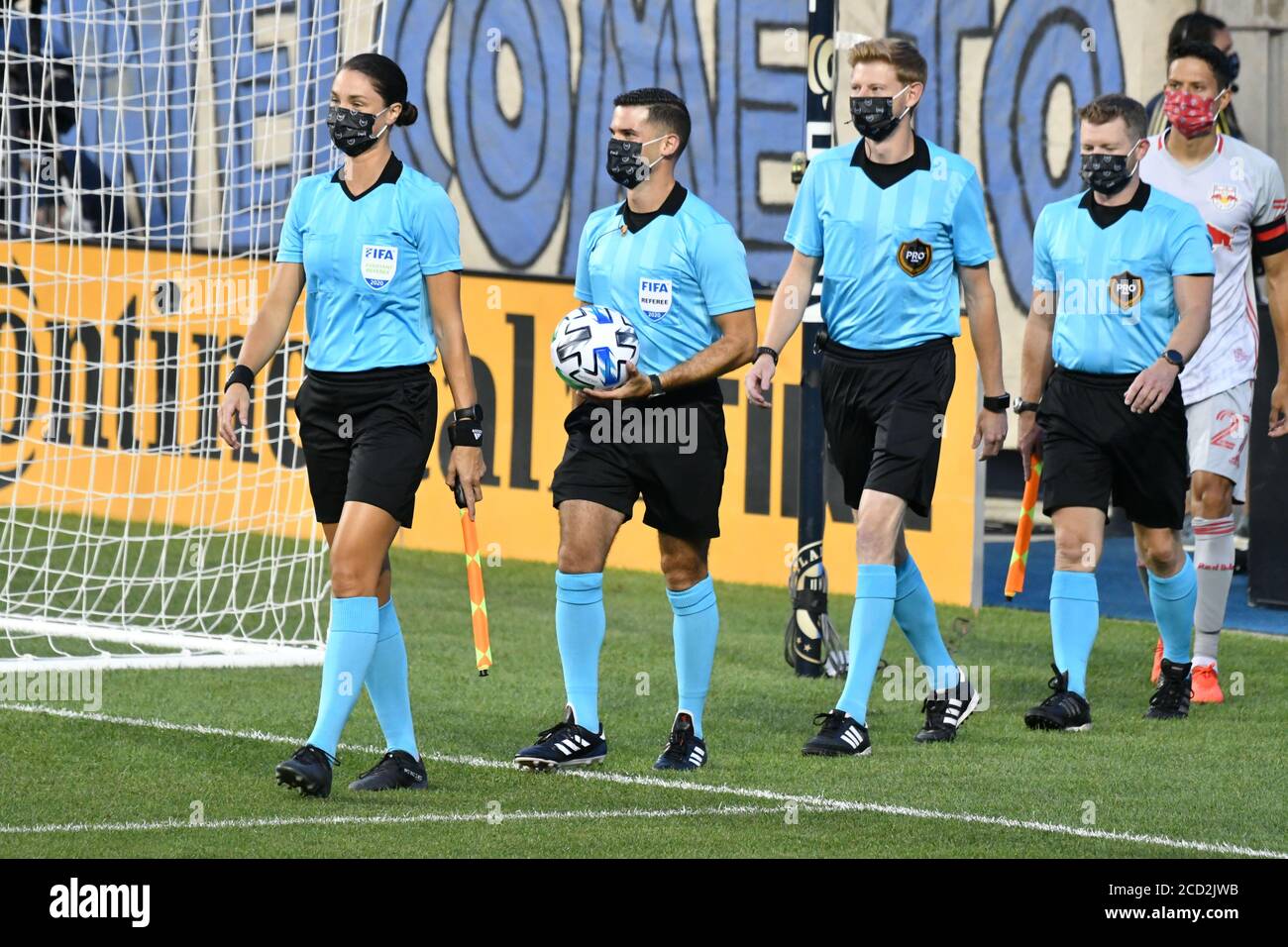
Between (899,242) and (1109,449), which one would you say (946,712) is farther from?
(899,242)

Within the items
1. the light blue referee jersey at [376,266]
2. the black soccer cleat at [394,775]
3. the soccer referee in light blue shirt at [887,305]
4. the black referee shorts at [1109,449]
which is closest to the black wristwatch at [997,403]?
the soccer referee in light blue shirt at [887,305]

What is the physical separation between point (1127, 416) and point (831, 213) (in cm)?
127

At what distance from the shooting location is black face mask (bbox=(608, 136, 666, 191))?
7676 mm

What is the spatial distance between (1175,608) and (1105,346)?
1090 mm

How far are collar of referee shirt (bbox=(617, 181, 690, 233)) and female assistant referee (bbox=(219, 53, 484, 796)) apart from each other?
649mm

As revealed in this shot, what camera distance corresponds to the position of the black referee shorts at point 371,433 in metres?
7.16

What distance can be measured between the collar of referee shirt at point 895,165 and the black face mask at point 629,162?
0.88 meters

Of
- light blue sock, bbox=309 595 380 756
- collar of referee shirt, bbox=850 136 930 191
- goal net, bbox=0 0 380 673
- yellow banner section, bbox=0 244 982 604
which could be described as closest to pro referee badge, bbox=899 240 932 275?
collar of referee shirt, bbox=850 136 930 191

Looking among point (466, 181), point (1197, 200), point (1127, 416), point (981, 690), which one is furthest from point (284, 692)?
point (466, 181)

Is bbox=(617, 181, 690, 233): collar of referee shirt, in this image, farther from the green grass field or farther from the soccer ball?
the green grass field

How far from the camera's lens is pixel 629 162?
7.68m

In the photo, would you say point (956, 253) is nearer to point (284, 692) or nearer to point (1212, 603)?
point (1212, 603)

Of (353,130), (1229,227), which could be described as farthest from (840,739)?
(1229,227)

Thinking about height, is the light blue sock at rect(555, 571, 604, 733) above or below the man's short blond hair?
below
